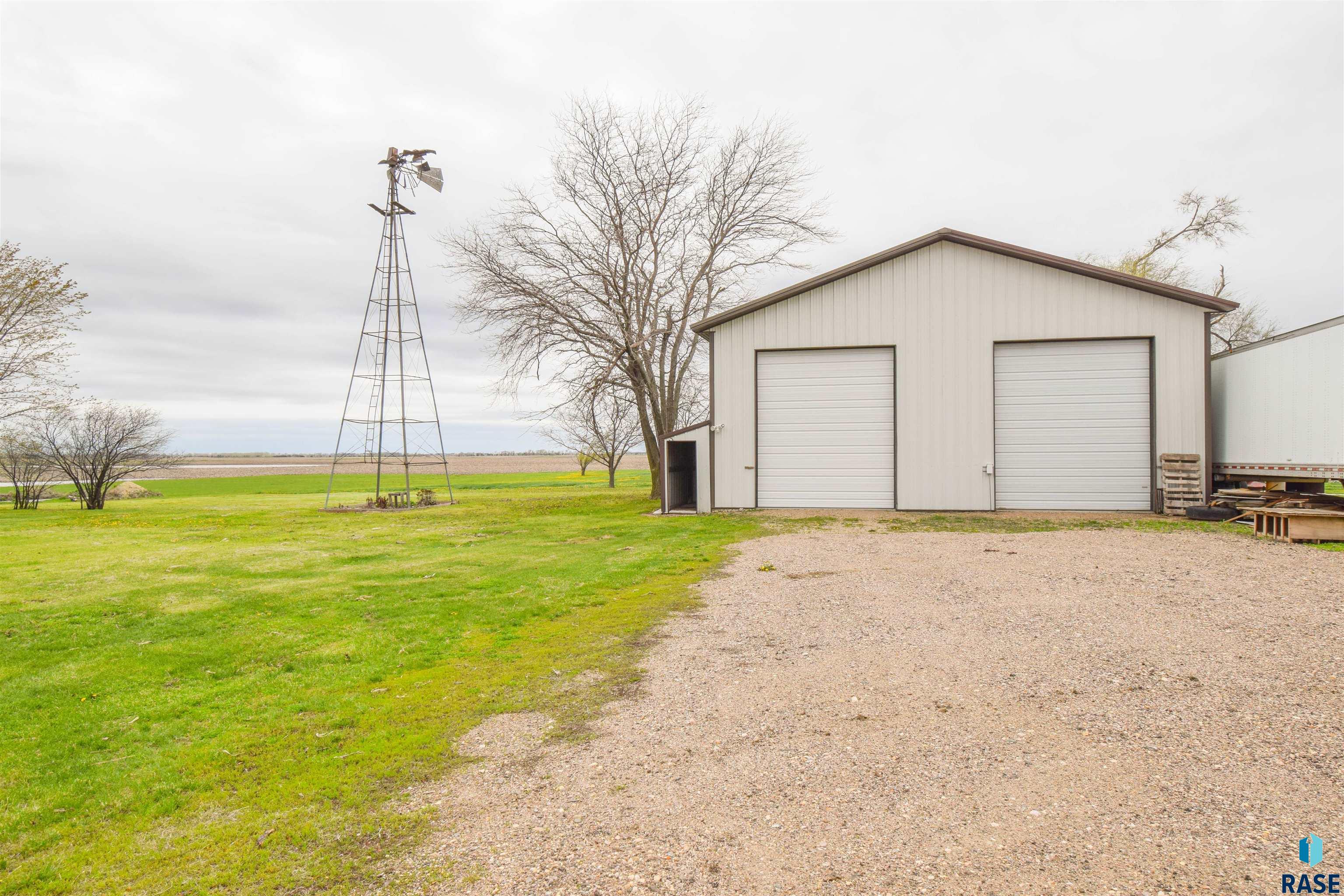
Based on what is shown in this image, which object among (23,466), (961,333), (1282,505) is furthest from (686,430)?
(23,466)

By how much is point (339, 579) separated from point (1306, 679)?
1026cm

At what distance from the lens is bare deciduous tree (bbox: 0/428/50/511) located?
2302 centimetres

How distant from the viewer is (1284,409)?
1301cm

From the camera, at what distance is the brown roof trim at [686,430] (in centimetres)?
1755

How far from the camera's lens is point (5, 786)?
3652 mm

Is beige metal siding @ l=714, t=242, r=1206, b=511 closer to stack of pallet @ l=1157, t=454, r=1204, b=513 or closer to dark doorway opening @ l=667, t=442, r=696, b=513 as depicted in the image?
stack of pallet @ l=1157, t=454, r=1204, b=513

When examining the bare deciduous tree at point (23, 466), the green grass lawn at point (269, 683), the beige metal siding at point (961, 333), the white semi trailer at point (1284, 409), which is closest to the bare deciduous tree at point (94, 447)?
the bare deciduous tree at point (23, 466)

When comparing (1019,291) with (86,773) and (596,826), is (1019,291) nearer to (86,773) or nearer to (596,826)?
(596,826)

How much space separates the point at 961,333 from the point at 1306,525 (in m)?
7.43

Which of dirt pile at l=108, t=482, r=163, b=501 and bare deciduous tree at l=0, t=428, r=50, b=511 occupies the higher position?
bare deciduous tree at l=0, t=428, r=50, b=511

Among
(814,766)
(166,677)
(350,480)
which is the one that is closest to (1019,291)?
(814,766)

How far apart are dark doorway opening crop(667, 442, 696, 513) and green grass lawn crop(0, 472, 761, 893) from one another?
580 centimetres

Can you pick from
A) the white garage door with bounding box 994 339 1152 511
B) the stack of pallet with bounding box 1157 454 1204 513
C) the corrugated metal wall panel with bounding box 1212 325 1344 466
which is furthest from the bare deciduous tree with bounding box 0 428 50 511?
the corrugated metal wall panel with bounding box 1212 325 1344 466

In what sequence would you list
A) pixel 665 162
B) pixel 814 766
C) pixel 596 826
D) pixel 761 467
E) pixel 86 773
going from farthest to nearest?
pixel 665 162
pixel 761 467
pixel 86 773
pixel 814 766
pixel 596 826
